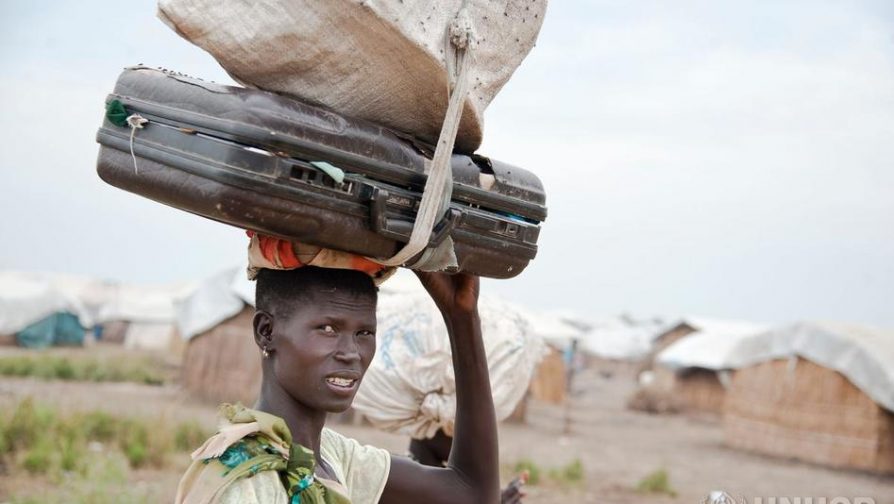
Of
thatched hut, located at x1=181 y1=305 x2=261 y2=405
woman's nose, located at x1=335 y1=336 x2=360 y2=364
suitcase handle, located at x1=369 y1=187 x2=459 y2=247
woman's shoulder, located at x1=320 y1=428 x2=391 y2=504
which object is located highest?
suitcase handle, located at x1=369 y1=187 x2=459 y2=247

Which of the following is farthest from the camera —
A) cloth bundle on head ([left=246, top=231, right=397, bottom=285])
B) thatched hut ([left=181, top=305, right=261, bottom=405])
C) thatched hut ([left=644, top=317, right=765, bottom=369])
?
thatched hut ([left=644, top=317, right=765, bottom=369])

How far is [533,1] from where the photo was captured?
199cm

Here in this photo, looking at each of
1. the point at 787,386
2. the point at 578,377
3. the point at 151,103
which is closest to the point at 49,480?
the point at 151,103

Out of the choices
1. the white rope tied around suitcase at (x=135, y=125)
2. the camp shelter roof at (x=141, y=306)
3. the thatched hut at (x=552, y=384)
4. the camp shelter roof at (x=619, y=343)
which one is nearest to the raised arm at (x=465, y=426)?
the white rope tied around suitcase at (x=135, y=125)

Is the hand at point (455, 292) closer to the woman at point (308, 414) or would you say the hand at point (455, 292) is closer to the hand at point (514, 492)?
the woman at point (308, 414)

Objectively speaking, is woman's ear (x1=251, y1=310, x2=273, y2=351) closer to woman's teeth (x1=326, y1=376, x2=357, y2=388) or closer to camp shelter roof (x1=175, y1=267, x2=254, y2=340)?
woman's teeth (x1=326, y1=376, x2=357, y2=388)

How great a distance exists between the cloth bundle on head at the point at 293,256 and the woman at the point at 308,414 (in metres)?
0.03

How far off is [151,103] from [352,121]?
1.20 feet

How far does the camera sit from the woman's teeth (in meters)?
1.95

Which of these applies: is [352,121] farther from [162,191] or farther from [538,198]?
[538,198]

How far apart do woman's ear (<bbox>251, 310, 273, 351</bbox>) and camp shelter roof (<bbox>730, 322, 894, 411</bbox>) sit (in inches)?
620

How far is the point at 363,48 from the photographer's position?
180 cm

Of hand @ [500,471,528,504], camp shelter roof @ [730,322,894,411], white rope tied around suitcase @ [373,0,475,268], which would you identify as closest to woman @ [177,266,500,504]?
white rope tied around suitcase @ [373,0,475,268]

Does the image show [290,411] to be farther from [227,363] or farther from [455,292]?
[227,363]
